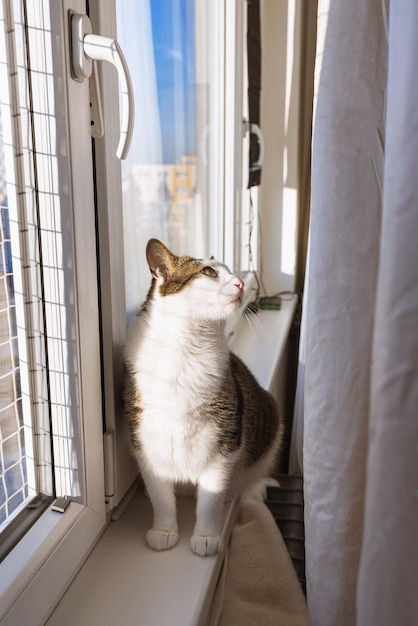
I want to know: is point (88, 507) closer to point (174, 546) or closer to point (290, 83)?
point (174, 546)

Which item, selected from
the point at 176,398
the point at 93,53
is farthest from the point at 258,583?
the point at 93,53

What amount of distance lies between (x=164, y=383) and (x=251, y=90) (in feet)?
3.98

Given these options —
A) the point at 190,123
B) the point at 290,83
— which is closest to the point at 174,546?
the point at 190,123

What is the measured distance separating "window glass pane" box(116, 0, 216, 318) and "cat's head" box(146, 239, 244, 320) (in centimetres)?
13

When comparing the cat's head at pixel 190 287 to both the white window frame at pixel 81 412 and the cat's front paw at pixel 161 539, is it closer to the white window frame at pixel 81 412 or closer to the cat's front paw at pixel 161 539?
the white window frame at pixel 81 412

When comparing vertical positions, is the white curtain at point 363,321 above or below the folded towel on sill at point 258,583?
above

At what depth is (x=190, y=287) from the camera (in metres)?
0.78

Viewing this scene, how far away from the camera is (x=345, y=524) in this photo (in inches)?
20.7

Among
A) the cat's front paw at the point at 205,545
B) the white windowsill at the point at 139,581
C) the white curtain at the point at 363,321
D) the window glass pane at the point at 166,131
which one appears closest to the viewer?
the white curtain at the point at 363,321

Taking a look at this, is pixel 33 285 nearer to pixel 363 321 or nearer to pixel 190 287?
pixel 190 287

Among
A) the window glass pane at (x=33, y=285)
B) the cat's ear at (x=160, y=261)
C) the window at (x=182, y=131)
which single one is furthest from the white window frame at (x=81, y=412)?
the window at (x=182, y=131)

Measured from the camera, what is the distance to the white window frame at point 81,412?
57 centimetres

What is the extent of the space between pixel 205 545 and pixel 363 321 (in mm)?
464

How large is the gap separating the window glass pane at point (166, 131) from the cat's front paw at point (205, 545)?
1.23ft
